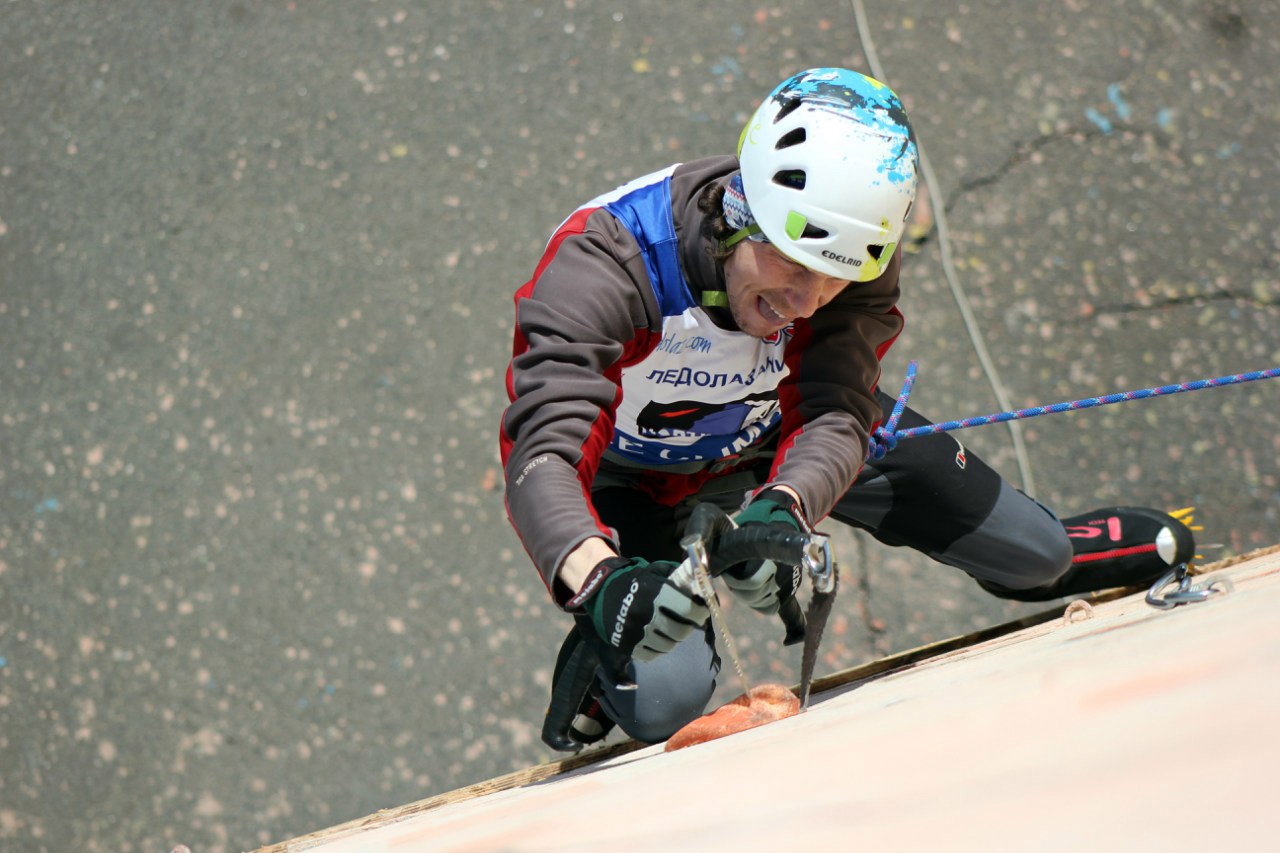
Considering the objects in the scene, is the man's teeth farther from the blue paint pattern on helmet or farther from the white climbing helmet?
the blue paint pattern on helmet

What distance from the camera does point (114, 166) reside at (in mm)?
3312

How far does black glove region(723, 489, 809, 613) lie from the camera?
151cm

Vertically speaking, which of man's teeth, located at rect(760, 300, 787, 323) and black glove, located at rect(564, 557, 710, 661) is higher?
man's teeth, located at rect(760, 300, 787, 323)

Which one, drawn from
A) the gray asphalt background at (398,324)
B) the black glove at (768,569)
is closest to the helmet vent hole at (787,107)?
the black glove at (768,569)

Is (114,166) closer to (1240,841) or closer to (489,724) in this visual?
(489,724)

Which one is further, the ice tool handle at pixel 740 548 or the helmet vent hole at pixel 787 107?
the helmet vent hole at pixel 787 107

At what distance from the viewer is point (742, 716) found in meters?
1.54

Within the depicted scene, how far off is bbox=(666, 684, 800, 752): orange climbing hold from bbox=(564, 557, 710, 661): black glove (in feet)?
0.41

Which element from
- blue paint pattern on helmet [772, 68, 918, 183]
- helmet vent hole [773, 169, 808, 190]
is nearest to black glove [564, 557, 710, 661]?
helmet vent hole [773, 169, 808, 190]

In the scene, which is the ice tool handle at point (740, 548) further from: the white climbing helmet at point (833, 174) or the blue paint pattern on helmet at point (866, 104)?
the blue paint pattern on helmet at point (866, 104)

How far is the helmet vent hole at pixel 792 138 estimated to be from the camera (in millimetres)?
1646

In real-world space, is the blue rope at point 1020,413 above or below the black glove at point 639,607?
below

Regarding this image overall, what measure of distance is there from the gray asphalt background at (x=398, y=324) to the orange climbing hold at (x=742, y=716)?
114cm

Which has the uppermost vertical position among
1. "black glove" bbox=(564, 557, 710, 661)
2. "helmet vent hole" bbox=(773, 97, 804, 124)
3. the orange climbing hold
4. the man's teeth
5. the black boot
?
"helmet vent hole" bbox=(773, 97, 804, 124)
